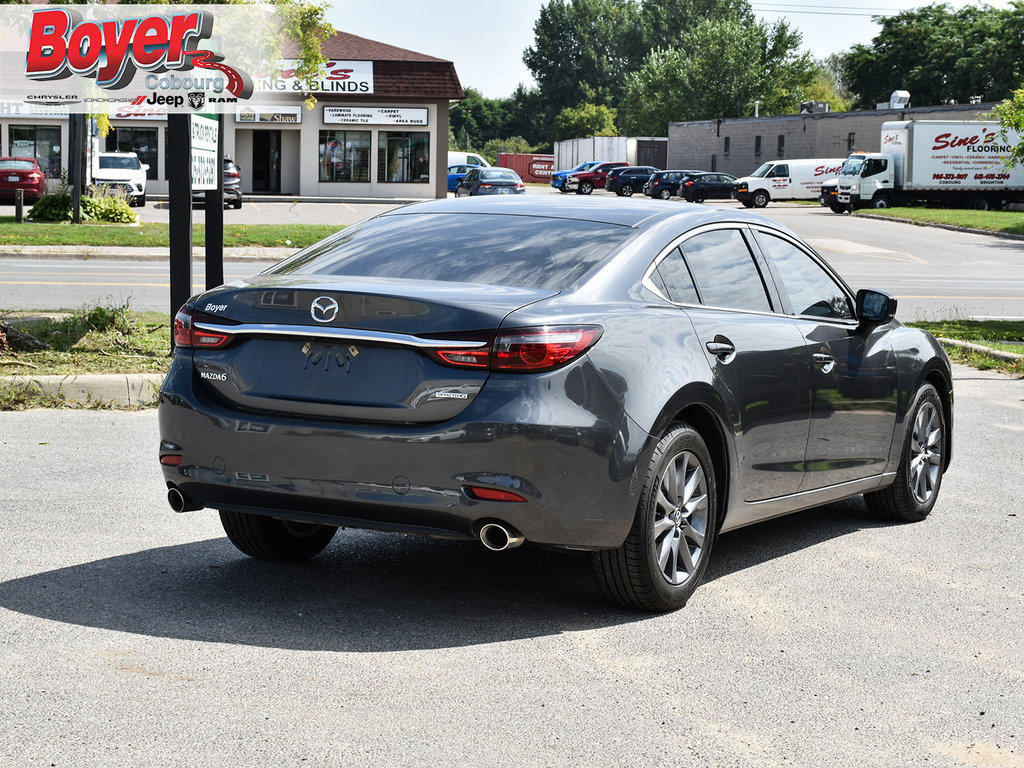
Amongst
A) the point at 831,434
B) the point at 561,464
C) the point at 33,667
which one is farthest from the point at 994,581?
the point at 33,667

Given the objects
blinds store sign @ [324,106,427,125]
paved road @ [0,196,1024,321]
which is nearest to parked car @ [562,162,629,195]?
blinds store sign @ [324,106,427,125]

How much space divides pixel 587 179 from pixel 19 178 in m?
33.8

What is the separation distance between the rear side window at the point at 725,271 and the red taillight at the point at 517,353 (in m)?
1.10

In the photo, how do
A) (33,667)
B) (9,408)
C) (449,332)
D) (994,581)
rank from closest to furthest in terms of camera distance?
(33,667) < (449,332) < (994,581) < (9,408)

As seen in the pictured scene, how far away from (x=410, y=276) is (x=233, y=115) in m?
49.1

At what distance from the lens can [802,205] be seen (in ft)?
196

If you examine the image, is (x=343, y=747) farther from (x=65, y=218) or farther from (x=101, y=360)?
(x=65, y=218)

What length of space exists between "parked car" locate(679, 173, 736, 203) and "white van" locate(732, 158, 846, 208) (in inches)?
17.4

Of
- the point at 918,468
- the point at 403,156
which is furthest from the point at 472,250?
the point at 403,156

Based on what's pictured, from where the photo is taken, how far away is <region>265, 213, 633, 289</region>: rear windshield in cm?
497

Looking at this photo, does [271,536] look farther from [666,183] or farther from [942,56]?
[942,56]

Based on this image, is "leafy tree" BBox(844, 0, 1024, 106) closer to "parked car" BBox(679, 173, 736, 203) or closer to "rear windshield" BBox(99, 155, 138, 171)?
"parked car" BBox(679, 173, 736, 203)

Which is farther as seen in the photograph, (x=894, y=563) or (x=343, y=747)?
(x=894, y=563)

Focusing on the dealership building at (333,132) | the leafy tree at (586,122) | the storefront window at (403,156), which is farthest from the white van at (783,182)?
the leafy tree at (586,122)
